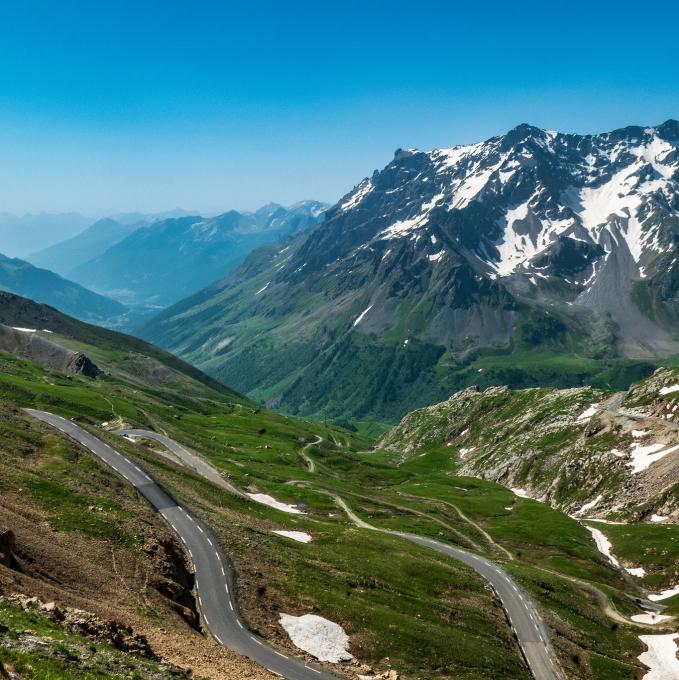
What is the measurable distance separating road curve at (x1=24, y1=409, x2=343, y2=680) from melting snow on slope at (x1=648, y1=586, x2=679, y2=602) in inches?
3243

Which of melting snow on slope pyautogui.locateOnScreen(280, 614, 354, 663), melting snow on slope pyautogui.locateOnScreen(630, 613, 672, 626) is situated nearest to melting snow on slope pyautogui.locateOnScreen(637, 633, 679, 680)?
melting snow on slope pyautogui.locateOnScreen(630, 613, 672, 626)

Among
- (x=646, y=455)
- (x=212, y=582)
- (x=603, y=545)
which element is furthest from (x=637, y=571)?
(x=212, y=582)

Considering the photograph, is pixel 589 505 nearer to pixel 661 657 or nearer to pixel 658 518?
pixel 658 518

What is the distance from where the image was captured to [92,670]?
3288 centimetres

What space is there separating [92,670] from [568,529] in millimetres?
129110

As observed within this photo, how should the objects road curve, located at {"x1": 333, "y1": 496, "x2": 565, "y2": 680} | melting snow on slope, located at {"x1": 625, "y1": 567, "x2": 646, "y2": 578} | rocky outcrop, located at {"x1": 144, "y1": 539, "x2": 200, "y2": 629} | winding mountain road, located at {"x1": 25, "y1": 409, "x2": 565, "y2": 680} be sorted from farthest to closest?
melting snow on slope, located at {"x1": 625, "y1": 567, "x2": 646, "y2": 578} < road curve, located at {"x1": 333, "y1": 496, "x2": 565, "y2": 680} < rocky outcrop, located at {"x1": 144, "y1": 539, "x2": 200, "y2": 629} < winding mountain road, located at {"x1": 25, "y1": 409, "x2": 565, "y2": 680}

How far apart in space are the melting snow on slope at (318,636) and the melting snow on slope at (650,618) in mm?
60829

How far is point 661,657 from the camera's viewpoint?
8538 centimetres

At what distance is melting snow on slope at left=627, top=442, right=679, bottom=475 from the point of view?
6088 inches

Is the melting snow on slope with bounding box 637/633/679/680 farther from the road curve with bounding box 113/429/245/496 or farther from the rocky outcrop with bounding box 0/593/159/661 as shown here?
the road curve with bounding box 113/429/245/496

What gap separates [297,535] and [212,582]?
32.8 m

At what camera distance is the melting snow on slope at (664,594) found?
109812 mm

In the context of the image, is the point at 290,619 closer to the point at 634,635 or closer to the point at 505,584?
the point at 505,584

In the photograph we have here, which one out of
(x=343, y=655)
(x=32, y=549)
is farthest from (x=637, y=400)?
(x=32, y=549)
